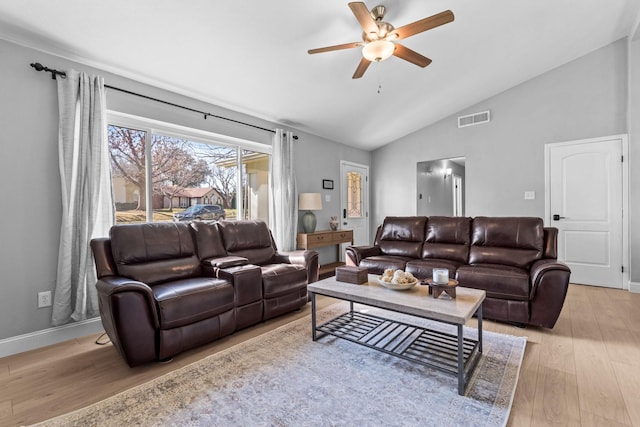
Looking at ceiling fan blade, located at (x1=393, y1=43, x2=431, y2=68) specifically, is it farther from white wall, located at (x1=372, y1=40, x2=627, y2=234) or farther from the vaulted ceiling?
white wall, located at (x1=372, y1=40, x2=627, y2=234)

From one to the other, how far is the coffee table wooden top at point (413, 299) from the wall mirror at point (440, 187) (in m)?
4.05

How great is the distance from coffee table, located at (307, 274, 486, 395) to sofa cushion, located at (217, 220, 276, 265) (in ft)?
3.76

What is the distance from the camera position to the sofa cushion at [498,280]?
104 inches

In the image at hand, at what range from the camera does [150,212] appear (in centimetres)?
324

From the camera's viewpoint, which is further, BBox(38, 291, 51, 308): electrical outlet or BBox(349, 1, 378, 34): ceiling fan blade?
BBox(38, 291, 51, 308): electrical outlet

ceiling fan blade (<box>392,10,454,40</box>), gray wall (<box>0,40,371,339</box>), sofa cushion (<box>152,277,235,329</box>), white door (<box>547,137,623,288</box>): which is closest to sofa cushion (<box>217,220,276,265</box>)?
sofa cushion (<box>152,277,235,329</box>)

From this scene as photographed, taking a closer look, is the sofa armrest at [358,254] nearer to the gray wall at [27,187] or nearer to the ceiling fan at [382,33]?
the ceiling fan at [382,33]

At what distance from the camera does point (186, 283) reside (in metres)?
2.47

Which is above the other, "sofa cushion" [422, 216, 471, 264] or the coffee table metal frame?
"sofa cushion" [422, 216, 471, 264]

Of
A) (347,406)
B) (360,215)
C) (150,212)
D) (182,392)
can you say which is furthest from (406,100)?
(182,392)

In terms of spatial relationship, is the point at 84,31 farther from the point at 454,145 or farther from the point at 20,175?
the point at 454,145

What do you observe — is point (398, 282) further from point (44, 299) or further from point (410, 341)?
point (44, 299)

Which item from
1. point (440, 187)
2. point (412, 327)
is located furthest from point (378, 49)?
point (440, 187)

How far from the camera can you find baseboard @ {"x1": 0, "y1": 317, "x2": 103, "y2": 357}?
229 centimetres
